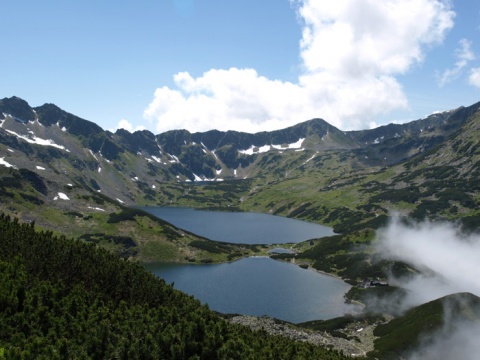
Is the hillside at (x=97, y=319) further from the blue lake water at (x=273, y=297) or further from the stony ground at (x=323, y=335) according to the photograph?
the blue lake water at (x=273, y=297)

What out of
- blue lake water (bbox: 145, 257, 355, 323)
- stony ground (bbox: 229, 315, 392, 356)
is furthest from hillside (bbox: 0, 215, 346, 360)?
blue lake water (bbox: 145, 257, 355, 323)

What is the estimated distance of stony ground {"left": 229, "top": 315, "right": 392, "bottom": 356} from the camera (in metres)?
113

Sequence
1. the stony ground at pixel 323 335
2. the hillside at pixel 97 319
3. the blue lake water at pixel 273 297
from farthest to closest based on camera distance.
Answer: the blue lake water at pixel 273 297
the stony ground at pixel 323 335
the hillside at pixel 97 319

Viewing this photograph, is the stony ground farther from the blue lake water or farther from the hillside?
the hillside

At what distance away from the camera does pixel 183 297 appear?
89.2 m

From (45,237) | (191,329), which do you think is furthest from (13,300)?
(45,237)

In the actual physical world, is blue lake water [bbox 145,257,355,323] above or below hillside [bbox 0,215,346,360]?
below

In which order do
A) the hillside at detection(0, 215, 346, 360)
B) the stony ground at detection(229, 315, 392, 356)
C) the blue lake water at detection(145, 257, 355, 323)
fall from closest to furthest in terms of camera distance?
the hillside at detection(0, 215, 346, 360) → the stony ground at detection(229, 315, 392, 356) → the blue lake water at detection(145, 257, 355, 323)

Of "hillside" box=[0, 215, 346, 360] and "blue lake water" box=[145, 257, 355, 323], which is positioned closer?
"hillside" box=[0, 215, 346, 360]

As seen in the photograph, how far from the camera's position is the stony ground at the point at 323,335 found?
371 ft

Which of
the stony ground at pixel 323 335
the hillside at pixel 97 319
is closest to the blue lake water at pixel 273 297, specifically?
the stony ground at pixel 323 335

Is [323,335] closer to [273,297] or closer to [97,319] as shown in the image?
[273,297]

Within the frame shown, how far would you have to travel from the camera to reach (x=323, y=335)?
122 m

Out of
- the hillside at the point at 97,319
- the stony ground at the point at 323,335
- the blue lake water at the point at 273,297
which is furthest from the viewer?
the blue lake water at the point at 273,297
